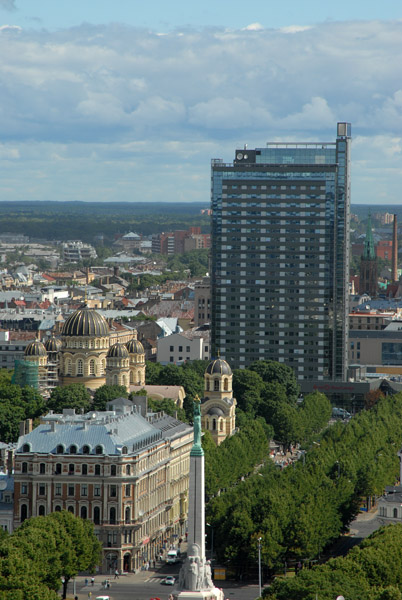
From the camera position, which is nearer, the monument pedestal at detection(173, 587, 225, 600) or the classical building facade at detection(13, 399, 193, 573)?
the monument pedestal at detection(173, 587, 225, 600)

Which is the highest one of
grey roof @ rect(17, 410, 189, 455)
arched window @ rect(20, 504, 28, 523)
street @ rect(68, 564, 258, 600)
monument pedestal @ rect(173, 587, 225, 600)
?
grey roof @ rect(17, 410, 189, 455)

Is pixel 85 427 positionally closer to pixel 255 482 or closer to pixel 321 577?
pixel 255 482

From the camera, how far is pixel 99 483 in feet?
506

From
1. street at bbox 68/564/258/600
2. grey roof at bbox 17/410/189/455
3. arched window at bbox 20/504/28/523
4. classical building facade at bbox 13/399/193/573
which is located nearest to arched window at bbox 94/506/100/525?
classical building facade at bbox 13/399/193/573

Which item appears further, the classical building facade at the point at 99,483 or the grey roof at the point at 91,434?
the grey roof at the point at 91,434

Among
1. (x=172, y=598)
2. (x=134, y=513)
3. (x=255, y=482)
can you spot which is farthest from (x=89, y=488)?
(x=172, y=598)

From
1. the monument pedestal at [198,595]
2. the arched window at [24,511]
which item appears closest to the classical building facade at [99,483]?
the arched window at [24,511]

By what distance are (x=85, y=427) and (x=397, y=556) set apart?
144 feet

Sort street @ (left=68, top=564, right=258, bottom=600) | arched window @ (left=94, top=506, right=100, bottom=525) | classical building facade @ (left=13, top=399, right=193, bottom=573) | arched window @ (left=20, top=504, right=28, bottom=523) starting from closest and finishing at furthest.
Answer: street @ (left=68, top=564, right=258, bottom=600) < classical building facade @ (left=13, top=399, right=193, bottom=573) < arched window @ (left=94, top=506, right=100, bottom=525) < arched window @ (left=20, top=504, right=28, bottom=523)

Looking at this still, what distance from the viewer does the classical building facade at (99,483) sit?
499 feet

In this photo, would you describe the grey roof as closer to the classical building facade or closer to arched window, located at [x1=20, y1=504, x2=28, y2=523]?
the classical building facade

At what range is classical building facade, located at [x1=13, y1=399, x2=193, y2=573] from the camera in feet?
499

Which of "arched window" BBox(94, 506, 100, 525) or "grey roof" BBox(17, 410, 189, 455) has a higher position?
"grey roof" BBox(17, 410, 189, 455)

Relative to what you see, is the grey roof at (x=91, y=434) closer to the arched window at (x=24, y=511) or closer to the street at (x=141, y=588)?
the arched window at (x=24, y=511)
